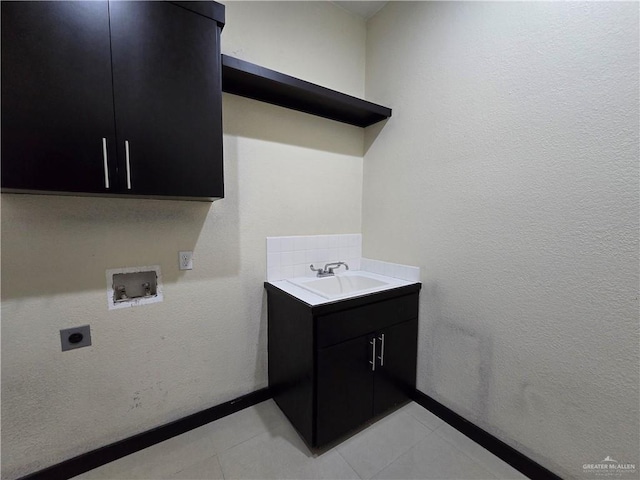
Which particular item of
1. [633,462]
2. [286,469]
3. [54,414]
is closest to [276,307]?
[286,469]

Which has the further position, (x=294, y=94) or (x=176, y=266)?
(x=294, y=94)

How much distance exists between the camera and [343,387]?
1.51 metres

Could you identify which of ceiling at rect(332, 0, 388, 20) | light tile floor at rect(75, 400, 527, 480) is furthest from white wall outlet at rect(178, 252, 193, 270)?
ceiling at rect(332, 0, 388, 20)

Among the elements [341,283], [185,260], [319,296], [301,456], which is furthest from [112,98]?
[301,456]

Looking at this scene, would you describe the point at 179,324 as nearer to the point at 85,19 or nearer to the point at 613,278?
the point at 85,19

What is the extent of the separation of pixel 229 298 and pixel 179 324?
31 centimetres

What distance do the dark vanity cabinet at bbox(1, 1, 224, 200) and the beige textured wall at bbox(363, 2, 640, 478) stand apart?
4.32 feet

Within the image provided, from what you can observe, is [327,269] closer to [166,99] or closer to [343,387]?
[343,387]

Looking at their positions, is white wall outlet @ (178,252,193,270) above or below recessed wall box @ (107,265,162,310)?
above

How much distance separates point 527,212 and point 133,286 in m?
2.11

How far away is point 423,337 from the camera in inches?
73.1

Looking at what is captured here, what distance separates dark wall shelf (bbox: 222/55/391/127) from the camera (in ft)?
4.86

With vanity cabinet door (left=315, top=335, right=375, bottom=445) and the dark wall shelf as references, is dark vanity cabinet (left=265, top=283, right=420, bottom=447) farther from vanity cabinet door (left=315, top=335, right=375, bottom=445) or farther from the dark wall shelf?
the dark wall shelf

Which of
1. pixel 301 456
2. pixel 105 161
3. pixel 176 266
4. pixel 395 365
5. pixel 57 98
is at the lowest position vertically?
pixel 301 456
